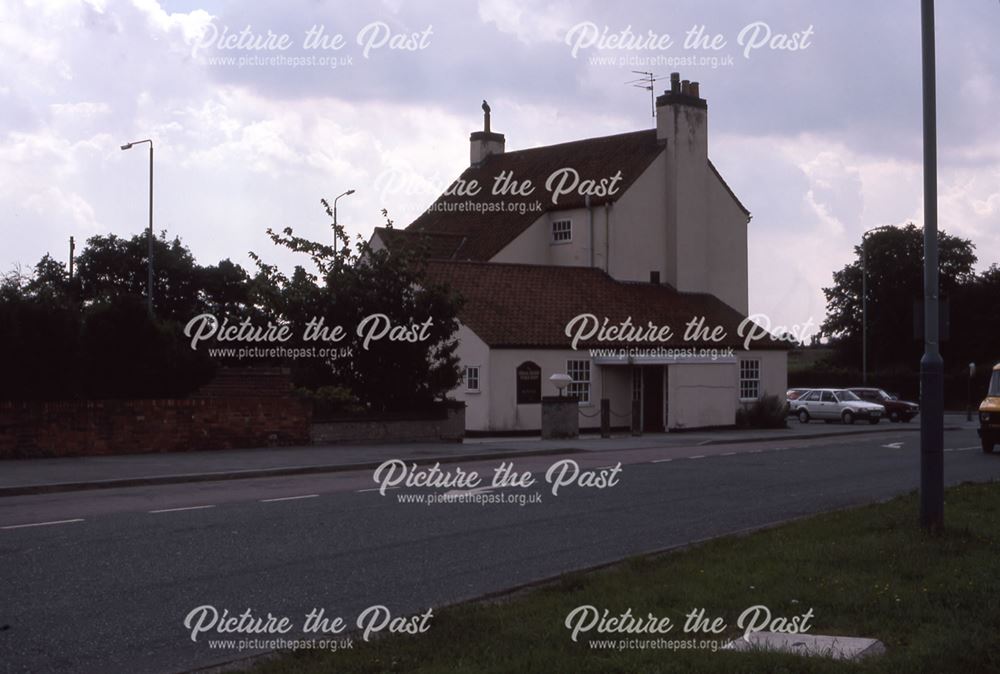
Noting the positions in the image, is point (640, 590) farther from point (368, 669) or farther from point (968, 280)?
point (968, 280)

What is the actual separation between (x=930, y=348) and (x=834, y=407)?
44.8 m

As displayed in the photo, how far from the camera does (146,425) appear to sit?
2497 centimetres

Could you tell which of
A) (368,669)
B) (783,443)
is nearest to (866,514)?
(368,669)

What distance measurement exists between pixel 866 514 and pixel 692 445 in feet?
63.1

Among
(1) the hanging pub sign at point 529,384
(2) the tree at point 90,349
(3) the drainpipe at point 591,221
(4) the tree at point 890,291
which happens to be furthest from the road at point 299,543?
(4) the tree at point 890,291

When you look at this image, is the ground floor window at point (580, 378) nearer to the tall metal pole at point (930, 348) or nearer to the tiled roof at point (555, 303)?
the tiled roof at point (555, 303)

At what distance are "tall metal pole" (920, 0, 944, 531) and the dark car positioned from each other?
4680cm

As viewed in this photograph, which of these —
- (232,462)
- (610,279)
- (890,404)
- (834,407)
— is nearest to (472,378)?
(610,279)

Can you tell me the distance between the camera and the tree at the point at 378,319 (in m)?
31.1

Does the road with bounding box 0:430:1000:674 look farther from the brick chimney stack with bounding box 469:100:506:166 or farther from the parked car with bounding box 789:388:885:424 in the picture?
the brick chimney stack with bounding box 469:100:506:166

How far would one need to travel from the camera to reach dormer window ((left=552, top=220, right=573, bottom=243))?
164ft

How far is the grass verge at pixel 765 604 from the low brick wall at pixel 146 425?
1540cm

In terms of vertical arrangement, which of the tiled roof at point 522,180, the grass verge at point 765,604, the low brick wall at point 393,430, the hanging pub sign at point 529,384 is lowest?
the grass verge at point 765,604

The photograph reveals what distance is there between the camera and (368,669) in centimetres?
696
